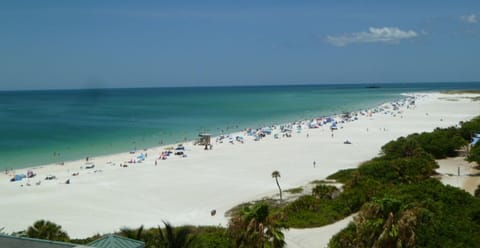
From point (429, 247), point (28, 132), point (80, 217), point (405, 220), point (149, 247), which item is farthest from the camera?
point (28, 132)

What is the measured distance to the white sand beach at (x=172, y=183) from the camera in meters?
26.1

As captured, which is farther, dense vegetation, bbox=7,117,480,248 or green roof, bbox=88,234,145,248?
dense vegetation, bbox=7,117,480,248

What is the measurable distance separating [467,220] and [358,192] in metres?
6.87

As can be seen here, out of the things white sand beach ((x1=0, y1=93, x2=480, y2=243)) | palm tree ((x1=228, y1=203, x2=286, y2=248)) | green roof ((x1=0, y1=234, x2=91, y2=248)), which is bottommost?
white sand beach ((x1=0, y1=93, x2=480, y2=243))

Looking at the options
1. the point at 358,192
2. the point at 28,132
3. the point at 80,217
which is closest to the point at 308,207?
the point at 358,192

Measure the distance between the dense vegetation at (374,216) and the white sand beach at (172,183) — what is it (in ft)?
15.1

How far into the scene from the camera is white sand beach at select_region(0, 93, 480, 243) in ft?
85.5

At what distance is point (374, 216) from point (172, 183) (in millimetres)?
23747

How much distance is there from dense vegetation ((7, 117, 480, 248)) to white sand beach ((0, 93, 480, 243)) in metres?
4.59

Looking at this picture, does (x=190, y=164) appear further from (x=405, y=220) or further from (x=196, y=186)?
(x=405, y=220)


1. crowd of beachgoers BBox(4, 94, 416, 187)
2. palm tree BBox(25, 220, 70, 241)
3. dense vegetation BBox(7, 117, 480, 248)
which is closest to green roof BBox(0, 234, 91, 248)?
dense vegetation BBox(7, 117, 480, 248)

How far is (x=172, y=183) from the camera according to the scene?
34250mm

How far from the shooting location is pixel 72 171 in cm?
4078

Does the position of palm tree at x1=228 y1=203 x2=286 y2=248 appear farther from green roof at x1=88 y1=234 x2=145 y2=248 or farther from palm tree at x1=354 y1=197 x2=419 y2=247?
green roof at x1=88 y1=234 x2=145 y2=248
